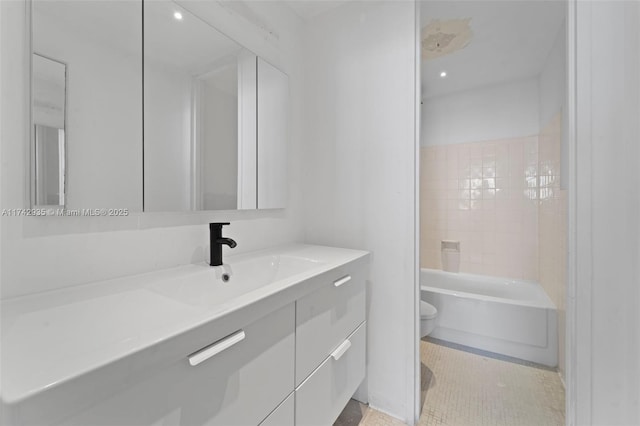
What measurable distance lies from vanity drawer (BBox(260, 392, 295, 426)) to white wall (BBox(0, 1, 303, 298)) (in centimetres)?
61

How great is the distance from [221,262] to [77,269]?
42 cm

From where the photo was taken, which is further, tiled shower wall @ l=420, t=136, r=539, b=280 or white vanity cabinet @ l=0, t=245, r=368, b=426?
tiled shower wall @ l=420, t=136, r=539, b=280

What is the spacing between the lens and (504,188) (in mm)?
2611

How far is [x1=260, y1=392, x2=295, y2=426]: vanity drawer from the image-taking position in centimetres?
74

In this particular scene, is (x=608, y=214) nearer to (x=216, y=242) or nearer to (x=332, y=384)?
(x=332, y=384)

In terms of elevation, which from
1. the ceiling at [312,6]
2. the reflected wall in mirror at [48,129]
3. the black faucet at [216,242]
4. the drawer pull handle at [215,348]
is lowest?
the drawer pull handle at [215,348]

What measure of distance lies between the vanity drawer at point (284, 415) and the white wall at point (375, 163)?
721mm

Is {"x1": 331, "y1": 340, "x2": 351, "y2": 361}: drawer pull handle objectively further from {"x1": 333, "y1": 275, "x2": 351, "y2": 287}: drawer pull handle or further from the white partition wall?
the white partition wall

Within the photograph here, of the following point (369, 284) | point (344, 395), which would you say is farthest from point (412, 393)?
point (369, 284)

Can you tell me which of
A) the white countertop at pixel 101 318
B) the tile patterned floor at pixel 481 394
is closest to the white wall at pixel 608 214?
the tile patterned floor at pixel 481 394

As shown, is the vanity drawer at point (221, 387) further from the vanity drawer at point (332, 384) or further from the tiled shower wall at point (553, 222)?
the tiled shower wall at point (553, 222)

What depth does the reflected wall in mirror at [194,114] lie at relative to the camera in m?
0.93

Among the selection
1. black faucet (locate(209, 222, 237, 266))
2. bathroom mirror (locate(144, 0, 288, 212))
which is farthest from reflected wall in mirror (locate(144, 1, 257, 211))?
black faucet (locate(209, 222, 237, 266))

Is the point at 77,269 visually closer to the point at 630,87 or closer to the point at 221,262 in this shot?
the point at 221,262
